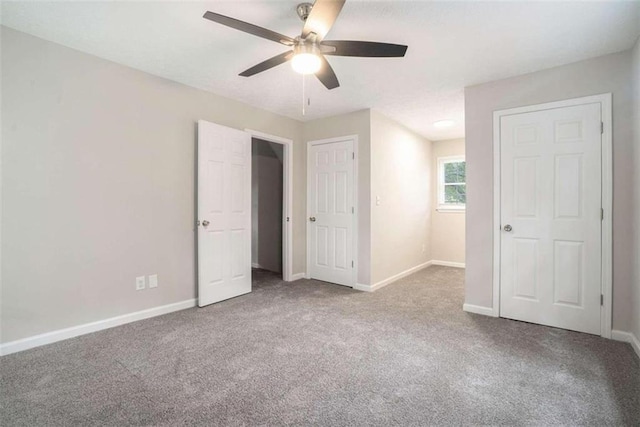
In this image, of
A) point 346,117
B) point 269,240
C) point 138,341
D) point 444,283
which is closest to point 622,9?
point 346,117

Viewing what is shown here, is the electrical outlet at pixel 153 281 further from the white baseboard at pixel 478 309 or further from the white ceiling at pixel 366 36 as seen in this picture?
the white baseboard at pixel 478 309

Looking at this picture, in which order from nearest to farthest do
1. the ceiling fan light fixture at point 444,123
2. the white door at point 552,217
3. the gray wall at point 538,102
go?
the gray wall at point 538,102, the white door at point 552,217, the ceiling fan light fixture at point 444,123

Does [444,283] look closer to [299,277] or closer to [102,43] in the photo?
[299,277]

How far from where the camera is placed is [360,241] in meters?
4.11

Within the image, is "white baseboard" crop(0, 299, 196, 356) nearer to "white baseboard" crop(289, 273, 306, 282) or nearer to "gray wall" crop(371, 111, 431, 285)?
"white baseboard" crop(289, 273, 306, 282)

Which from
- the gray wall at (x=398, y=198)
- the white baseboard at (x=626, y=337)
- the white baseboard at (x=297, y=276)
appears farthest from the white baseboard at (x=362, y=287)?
the white baseboard at (x=626, y=337)

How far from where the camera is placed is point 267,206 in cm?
538

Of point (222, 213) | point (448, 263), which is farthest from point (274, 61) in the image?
point (448, 263)

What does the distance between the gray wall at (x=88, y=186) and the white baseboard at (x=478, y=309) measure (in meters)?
3.04

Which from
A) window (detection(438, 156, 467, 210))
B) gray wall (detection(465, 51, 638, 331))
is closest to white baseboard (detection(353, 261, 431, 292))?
gray wall (detection(465, 51, 638, 331))

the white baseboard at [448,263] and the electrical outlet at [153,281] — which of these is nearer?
the electrical outlet at [153,281]

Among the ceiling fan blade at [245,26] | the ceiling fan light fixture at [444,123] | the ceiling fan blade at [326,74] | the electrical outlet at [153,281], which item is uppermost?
the ceiling fan light fixture at [444,123]

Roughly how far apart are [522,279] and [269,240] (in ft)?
12.3

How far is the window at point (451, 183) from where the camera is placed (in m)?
5.64
